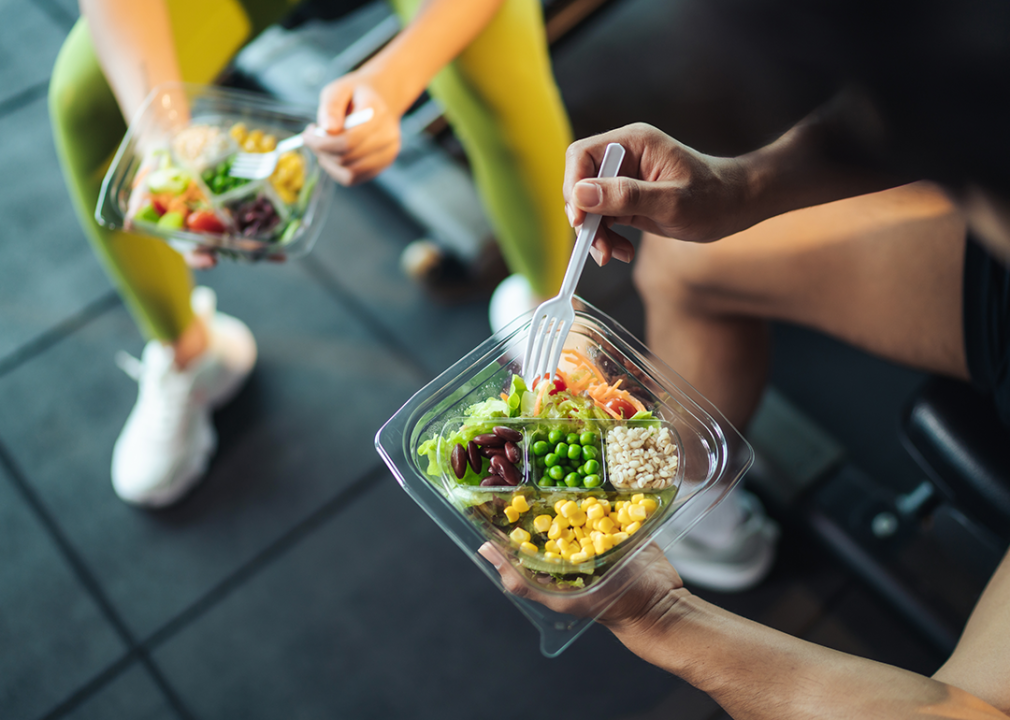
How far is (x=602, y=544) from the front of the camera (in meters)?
0.59

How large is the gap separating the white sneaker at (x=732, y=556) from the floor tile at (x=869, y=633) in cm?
13

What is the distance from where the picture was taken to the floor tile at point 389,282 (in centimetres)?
156

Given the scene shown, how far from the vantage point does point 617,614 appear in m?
0.62

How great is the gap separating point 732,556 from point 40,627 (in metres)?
1.24

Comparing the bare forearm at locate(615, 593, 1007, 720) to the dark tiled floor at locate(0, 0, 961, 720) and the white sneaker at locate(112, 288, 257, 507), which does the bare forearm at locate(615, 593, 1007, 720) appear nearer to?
the dark tiled floor at locate(0, 0, 961, 720)

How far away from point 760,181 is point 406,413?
0.39 m

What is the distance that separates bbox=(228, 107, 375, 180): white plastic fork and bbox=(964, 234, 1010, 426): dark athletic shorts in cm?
69

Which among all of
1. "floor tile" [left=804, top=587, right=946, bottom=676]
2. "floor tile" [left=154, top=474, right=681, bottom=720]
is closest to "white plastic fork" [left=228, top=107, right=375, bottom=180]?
"floor tile" [left=154, top=474, right=681, bottom=720]

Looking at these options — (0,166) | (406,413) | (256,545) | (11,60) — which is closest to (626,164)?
(406,413)

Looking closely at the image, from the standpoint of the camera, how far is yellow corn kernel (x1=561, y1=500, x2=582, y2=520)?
0.60m

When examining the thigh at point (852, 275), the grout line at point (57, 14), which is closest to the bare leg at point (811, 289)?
the thigh at point (852, 275)

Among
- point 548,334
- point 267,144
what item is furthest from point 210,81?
point 548,334

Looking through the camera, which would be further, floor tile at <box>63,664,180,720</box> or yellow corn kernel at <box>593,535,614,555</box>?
floor tile at <box>63,664,180,720</box>

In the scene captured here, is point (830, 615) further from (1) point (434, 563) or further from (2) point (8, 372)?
(2) point (8, 372)
